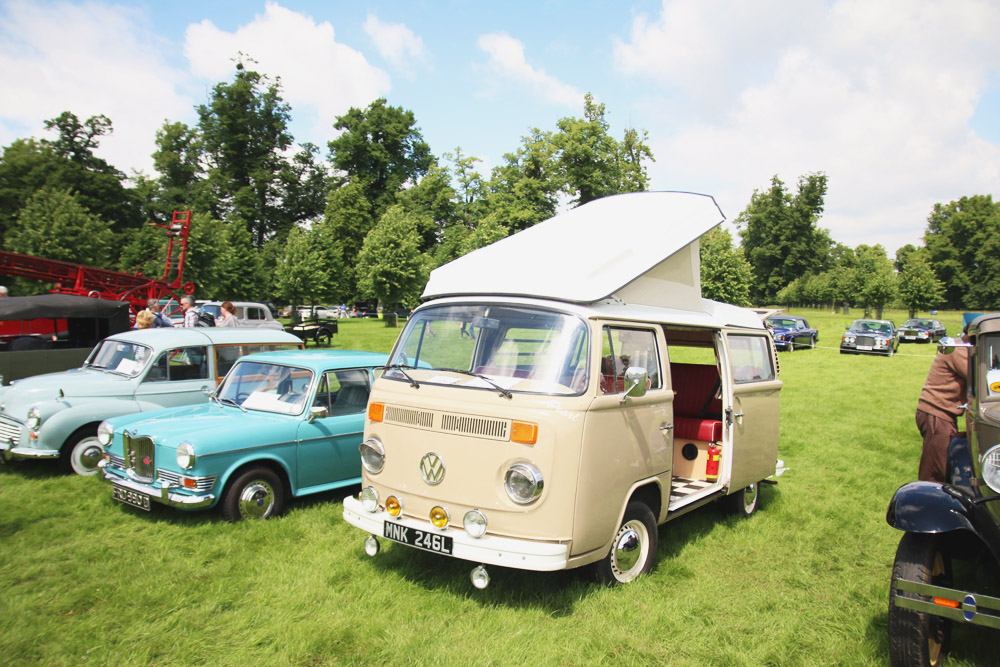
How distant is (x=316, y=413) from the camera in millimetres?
6613

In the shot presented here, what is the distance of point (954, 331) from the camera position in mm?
44812

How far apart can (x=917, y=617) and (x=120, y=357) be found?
9.48m

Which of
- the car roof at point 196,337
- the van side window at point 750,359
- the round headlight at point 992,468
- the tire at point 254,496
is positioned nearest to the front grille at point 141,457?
the tire at point 254,496

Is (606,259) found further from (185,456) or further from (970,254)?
(970,254)

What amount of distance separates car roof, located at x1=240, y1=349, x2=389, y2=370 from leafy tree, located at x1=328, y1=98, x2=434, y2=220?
185ft

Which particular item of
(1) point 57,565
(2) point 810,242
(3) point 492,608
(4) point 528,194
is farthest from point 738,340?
(2) point 810,242

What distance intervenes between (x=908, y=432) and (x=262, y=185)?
6229 cm

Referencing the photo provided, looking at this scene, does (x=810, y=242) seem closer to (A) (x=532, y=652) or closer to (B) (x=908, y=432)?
(B) (x=908, y=432)

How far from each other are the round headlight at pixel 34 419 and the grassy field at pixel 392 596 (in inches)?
30.6

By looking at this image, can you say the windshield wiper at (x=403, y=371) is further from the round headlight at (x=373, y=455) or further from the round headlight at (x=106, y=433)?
the round headlight at (x=106, y=433)

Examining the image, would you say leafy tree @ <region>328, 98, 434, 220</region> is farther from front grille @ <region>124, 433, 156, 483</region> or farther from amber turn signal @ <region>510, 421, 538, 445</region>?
amber turn signal @ <region>510, 421, 538, 445</region>

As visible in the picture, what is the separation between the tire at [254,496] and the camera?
20.1 ft

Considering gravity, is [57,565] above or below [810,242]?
below

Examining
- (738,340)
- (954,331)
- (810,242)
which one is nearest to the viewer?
(738,340)
